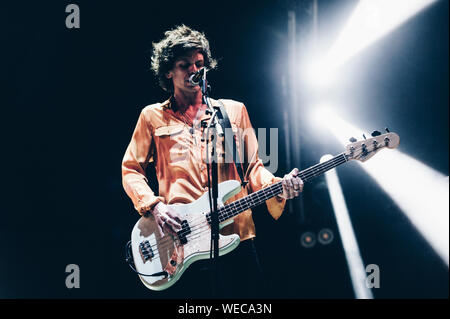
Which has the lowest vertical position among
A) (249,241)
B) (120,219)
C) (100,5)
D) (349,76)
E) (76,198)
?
(249,241)

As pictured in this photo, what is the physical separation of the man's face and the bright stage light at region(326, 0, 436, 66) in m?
1.25

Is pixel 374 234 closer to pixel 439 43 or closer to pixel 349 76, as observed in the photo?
pixel 349 76

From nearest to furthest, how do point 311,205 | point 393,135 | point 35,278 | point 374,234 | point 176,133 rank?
point 393,135 → point 176,133 → point 35,278 → point 374,234 → point 311,205

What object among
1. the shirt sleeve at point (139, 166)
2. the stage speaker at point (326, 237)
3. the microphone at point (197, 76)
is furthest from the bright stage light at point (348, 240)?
the microphone at point (197, 76)

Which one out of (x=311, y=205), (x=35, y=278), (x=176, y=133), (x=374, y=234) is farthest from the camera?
(x=311, y=205)

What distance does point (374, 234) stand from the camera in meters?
2.69

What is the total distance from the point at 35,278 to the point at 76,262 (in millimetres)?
311

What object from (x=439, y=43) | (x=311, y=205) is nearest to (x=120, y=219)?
(x=311, y=205)

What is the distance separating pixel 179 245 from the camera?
187 cm

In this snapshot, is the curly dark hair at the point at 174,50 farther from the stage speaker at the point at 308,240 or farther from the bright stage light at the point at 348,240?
the stage speaker at the point at 308,240

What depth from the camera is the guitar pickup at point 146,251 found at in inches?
75.0

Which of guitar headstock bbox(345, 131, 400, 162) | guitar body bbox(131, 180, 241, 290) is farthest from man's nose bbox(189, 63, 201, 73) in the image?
guitar headstock bbox(345, 131, 400, 162)

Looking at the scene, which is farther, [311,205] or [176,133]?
[311,205]

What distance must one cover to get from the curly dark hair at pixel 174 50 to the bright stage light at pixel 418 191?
1.24 meters
